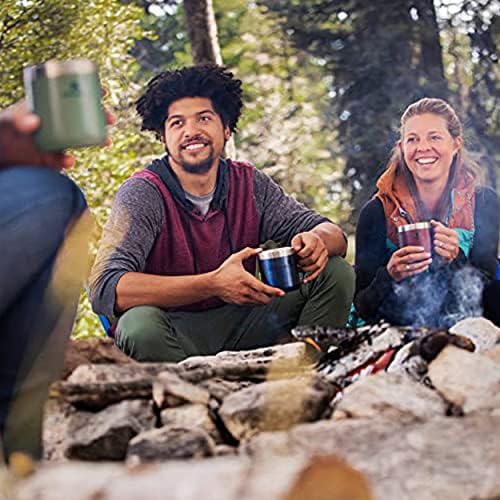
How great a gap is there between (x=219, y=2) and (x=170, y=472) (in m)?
10.8

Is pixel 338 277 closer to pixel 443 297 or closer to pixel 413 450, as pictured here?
pixel 443 297

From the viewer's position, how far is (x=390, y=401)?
8.39ft

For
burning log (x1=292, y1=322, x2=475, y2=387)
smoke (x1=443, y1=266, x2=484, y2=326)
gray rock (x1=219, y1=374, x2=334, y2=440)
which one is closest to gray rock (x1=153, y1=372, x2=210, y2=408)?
gray rock (x1=219, y1=374, x2=334, y2=440)

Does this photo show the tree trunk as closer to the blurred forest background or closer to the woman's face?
the blurred forest background

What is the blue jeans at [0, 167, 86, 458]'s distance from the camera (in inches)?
88.2

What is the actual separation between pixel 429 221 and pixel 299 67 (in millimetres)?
7752

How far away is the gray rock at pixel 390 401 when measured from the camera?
8.30 ft

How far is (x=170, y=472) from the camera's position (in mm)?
1761

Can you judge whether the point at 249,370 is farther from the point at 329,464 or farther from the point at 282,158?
the point at 282,158

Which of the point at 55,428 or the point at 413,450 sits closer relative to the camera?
the point at 413,450

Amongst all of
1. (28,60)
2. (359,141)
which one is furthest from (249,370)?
(359,141)

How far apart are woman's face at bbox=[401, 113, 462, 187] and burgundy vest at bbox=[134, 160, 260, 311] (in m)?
0.67

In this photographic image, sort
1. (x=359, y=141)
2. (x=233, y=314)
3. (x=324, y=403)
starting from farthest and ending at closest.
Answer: (x=359, y=141)
(x=233, y=314)
(x=324, y=403)

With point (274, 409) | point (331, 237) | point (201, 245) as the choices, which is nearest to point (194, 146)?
point (201, 245)
